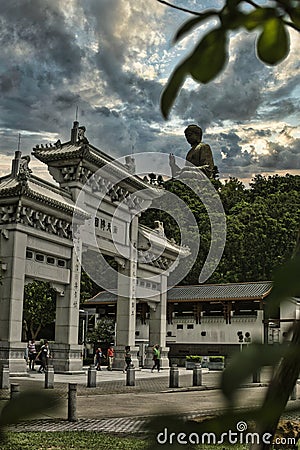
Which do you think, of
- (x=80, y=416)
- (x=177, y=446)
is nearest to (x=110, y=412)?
(x=80, y=416)

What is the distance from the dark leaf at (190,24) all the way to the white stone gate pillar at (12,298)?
16.1 metres

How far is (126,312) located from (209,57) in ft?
70.7

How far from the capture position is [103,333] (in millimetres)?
30656

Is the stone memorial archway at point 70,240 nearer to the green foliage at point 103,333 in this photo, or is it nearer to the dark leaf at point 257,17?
the green foliage at point 103,333

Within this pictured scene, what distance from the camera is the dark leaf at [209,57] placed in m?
0.55

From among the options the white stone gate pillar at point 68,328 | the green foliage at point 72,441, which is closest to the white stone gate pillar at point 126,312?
the white stone gate pillar at point 68,328

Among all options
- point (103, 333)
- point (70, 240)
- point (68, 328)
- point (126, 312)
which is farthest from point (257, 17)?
point (103, 333)

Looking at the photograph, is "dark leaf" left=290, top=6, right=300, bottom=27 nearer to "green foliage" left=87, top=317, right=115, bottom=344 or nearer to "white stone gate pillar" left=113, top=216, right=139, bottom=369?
"white stone gate pillar" left=113, top=216, right=139, bottom=369

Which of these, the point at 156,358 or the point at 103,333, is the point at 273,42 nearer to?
the point at 156,358

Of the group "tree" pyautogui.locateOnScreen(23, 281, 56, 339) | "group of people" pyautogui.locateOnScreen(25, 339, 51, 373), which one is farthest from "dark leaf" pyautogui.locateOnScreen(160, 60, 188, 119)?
"tree" pyautogui.locateOnScreen(23, 281, 56, 339)

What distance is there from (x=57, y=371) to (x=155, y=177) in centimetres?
2314

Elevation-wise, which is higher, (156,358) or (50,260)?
(50,260)

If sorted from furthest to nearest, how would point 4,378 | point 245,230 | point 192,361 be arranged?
point 245,230
point 192,361
point 4,378

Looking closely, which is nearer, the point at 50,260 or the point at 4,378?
the point at 4,378
